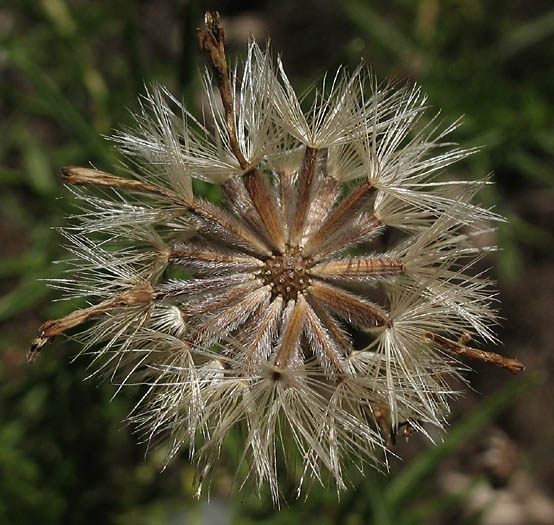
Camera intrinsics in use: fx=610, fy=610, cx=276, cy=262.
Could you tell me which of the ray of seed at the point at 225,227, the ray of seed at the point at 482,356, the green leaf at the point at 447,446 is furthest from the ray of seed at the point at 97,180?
the green leaf at the point at 447,446

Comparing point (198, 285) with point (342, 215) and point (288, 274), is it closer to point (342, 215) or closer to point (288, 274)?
point (288, 274)

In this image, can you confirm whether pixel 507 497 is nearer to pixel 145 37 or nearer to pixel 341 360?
pixel 341 360

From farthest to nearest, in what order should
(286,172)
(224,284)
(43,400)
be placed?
(43,400), (286,172), (224,284)

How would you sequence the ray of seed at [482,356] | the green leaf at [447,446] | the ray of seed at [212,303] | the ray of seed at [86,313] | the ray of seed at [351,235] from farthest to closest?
the green leaf at [447,446]
the ray of seed at [351,235]
the ray of seed at [212,303]
the ray of seed at [482,356]
the ray of seed at [86,313]

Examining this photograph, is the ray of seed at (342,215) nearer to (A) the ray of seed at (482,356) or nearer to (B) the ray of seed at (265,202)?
(B) the ray of seed at (265,202)

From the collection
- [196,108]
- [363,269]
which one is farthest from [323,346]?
[196,108]

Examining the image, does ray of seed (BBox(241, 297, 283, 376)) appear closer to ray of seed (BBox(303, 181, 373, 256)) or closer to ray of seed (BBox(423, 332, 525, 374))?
ray of seed (BBox(303, 181, 373, 256))

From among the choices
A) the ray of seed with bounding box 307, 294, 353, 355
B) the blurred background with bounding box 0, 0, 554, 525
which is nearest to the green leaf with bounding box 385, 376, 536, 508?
the blurred background with bounding box 0, 0, 554, 525

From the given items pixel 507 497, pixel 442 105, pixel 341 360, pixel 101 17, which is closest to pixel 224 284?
pixel 341 360
